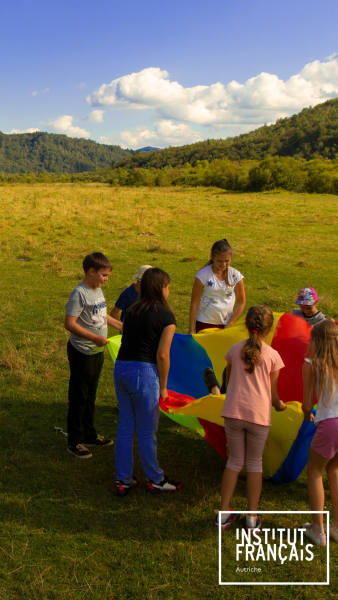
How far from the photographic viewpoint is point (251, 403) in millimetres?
3406

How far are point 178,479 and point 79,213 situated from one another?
24.9 meters

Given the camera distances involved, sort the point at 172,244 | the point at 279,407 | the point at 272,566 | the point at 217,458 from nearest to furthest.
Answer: the point at 272,566 < the point at 279,407 < the point at 217,458 < the point at 172,244

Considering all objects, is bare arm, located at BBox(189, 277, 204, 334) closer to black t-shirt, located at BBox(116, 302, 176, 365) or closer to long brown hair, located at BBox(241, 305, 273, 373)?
black t-shirt, located at BBox(116, 302, 176, 365)

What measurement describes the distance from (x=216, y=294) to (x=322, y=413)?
230 cm

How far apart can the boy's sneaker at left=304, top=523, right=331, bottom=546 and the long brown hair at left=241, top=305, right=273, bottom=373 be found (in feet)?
4.62

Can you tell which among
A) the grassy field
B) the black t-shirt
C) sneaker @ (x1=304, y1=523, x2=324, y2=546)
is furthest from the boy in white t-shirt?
sneaker @ (x1=304, y1=523, x2=324, y2=546)

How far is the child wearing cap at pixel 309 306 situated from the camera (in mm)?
4898

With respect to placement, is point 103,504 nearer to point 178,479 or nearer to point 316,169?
point 178,479

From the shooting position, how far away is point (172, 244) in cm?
1953

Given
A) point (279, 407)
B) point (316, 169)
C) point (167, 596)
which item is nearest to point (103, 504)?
point (167, 596)

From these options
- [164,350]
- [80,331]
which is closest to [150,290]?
[164,350]

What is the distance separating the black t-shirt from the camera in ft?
12.2

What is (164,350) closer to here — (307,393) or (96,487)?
(307,393)

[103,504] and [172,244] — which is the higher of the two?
[172,244]
